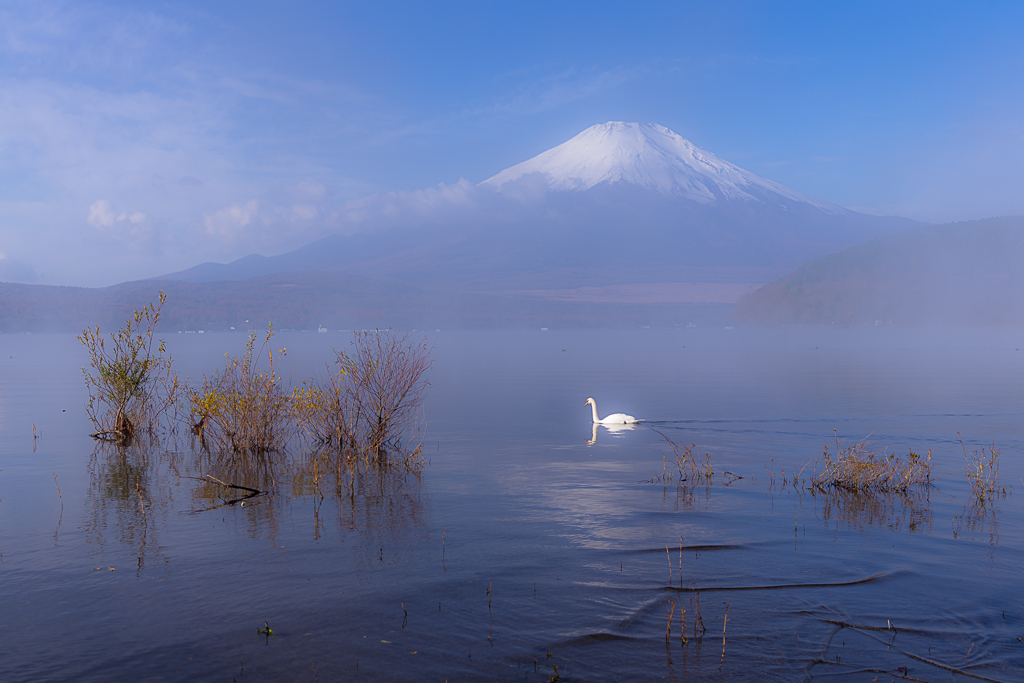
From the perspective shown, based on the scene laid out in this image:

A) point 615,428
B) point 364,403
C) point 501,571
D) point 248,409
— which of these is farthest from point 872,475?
point 248,409

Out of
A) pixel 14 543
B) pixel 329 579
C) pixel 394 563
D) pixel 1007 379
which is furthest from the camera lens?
pixel 1007 379

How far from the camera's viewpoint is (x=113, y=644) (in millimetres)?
6391

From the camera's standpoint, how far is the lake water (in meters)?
6.15

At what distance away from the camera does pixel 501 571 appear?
325 inches

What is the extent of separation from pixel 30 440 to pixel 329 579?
14126 millimetres

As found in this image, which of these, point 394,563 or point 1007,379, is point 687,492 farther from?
point 1007,379

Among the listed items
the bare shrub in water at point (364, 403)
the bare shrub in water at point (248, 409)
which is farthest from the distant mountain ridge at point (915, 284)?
the bare shrub in water at point (248, 409)

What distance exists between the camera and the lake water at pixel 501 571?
20.2ft

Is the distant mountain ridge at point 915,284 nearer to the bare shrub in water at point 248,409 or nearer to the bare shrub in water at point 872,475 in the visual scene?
the bare shrub in water at point 872,475

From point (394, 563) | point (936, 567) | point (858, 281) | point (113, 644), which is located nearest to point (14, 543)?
point (113, 644)

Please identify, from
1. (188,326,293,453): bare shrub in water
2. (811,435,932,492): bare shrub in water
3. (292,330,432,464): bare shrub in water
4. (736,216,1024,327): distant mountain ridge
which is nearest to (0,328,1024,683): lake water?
(811,435,932,492): bare shrub in water

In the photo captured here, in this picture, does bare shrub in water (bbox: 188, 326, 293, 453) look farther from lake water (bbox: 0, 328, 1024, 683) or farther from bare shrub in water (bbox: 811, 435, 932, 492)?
bare shrub in water (bbox: 811, 435, 932, 492)

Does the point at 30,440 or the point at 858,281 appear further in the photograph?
the point at 858,281

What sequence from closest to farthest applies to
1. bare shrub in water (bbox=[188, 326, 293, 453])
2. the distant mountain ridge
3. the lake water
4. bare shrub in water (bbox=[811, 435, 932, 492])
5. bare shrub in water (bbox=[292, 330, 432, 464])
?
the lake water < bare shrub in water (bbox=[811, 435, 932, 492]) < bare shrub in water (bbox=[292, 330, 432, 464]) < bare shrub in water (bbox=[188, 326, 293, 453]) < the distant mountain ridge
